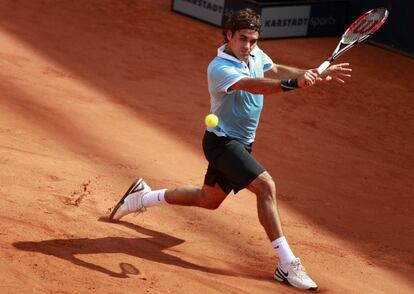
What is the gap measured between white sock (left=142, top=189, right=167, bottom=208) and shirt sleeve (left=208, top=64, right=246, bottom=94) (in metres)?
1.11

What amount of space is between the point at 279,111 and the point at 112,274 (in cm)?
503

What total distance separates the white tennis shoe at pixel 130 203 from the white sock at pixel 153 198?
3cm

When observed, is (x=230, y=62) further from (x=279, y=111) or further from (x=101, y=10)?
(x=101, y=10)

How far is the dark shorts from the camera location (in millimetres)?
6645

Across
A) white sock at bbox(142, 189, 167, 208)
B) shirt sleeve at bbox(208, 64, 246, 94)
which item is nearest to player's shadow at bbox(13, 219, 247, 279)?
white sock at bbox(142, 189, 167, 208)

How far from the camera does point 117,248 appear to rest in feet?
22.8

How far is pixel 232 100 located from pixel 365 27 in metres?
1.49

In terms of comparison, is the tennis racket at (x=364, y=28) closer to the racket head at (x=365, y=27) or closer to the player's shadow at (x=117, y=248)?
the racket head at (x=365, y=27)

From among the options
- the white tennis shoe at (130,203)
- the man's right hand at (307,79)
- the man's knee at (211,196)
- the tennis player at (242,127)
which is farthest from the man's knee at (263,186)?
the white tennis shoe at (130,203)

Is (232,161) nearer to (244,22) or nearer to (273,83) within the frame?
(273,83)

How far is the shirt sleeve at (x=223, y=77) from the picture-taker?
6523 mm

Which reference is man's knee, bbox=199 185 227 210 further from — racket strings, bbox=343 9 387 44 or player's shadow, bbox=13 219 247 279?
→ racket strings, bbox=343 9 387 44

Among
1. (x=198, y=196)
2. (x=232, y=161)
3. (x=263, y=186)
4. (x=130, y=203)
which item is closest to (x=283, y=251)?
(x=263, y=186)

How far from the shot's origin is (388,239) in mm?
7996
